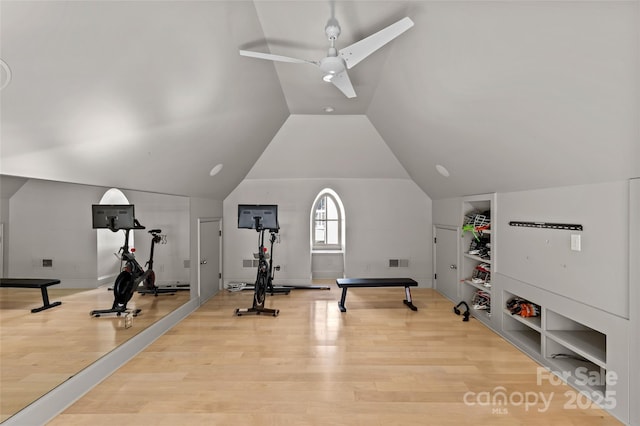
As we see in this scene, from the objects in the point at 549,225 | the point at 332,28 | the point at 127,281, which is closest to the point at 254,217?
the point at 127,281

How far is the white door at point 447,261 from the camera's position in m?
5.64

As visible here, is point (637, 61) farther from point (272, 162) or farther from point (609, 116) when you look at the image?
point (272, 162)

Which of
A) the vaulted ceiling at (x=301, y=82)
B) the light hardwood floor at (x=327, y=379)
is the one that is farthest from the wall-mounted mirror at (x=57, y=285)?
the light hardwood floor at (x=327, y=379)

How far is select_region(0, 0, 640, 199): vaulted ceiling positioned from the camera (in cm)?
181

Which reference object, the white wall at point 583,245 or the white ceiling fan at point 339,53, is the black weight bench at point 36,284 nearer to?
the white ceiling fan at point 339,53

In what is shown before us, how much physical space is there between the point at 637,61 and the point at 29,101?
3.50 metres

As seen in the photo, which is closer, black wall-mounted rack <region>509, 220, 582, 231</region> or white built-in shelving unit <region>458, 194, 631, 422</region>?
white built-in shelving unit <region>458, 194, 631, 422</region>

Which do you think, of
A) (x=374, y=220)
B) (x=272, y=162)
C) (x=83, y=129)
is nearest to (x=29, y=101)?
(x=83, y=129)

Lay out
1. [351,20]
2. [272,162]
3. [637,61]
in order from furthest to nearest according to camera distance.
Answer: [272,162], [351,20], [637,61]

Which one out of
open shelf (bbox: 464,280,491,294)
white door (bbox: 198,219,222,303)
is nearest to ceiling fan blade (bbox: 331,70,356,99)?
open shelf (bbox: 464,280,491,294)

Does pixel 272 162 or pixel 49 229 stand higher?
pixel 272 162

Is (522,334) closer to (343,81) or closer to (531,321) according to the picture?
(531,321)

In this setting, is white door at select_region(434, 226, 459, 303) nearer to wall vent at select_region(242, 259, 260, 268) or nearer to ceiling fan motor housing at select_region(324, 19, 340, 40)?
wall vent at select_region(242, 259, 260, 268)

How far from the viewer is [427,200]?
6.95 m
